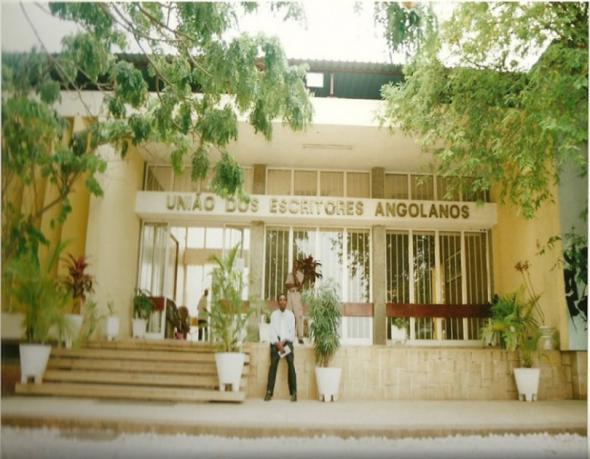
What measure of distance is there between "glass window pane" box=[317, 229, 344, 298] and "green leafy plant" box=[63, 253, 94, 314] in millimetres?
5005

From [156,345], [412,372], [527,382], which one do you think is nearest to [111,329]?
[156,345]

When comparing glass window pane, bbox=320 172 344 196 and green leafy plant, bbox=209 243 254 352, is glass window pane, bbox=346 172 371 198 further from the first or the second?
green leafy plant, bbox=209 243 254 352

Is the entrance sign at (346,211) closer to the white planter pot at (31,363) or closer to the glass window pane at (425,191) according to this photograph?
the glass window pane at (425,191)

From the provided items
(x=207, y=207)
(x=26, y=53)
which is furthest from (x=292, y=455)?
(x=207, y=207)

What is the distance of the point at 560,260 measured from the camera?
19.6 feet

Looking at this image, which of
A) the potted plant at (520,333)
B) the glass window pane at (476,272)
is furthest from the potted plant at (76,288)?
the glass window pane at (476,272)

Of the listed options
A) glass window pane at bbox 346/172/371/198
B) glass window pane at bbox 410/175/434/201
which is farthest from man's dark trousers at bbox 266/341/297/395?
glass window pane at bbox 410/175/434/201

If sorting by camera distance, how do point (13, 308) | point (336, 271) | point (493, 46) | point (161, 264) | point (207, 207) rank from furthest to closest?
point (336, 271)
point (207, 207)
point (161, 264)
point (493, 46)
point (13, 308)

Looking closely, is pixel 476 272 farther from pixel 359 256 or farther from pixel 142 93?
pixel 142 93

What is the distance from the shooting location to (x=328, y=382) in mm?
6320

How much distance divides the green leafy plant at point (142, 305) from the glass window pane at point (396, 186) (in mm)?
4597

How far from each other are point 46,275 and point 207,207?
469cm

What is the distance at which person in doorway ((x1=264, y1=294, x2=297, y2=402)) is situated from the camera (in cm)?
627

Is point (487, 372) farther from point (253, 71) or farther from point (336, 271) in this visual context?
point (253, 71)
